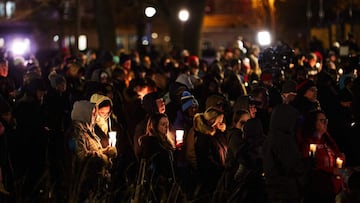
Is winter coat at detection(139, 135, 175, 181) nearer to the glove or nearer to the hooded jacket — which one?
the glove

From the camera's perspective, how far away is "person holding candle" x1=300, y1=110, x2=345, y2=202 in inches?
371

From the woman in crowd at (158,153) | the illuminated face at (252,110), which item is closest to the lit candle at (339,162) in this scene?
the woman in crowd at (158,153)

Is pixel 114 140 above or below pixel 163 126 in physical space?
below

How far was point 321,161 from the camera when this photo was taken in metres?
9.70

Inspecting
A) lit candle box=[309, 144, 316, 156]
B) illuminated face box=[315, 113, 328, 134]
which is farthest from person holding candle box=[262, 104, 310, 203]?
illuminated face box=[315, 113, 328, 134]

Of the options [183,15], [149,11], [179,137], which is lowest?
[179,137]

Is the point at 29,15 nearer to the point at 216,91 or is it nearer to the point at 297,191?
the point at 216,91

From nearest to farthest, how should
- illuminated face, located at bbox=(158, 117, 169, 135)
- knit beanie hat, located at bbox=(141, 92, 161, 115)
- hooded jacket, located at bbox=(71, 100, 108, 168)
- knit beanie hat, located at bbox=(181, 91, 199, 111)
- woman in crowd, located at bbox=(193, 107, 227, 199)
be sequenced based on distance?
1. hooded jacket, located at bbox=(71, 100, 108, 168)
2. illuminated face, located at bbox=(158, 117, 169, 135)
3. woman in crowd, located at bbox=(193, 107, 227, 199)
4. knit beanie hat, located at bbox=(141, 92, 161, 115)
5. knit beanie hat, located at bbox=(181, 91, 199, 111)

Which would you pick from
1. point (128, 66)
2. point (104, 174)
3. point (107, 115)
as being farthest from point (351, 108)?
point (128, 66)

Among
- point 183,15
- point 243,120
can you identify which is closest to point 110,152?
point 243,120

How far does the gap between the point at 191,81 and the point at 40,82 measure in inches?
149

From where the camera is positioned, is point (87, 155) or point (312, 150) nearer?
point (87, 155)

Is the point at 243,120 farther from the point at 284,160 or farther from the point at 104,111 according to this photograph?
the point at 104,111

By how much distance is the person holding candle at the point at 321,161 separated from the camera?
9.42 meters
